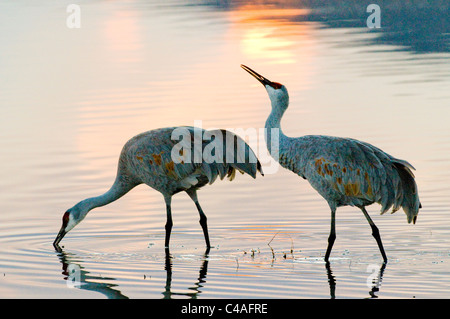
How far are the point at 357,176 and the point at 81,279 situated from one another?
266cm

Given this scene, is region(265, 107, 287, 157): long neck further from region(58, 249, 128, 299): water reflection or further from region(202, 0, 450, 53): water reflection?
region(202, 0, 450, 53): water reflection

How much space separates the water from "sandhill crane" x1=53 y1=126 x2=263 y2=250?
299 millimetres

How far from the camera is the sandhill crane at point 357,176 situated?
11094 mm

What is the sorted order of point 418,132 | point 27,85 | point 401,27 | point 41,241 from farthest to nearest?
point 401,27, point 27,85, point 418,132, point 41,241

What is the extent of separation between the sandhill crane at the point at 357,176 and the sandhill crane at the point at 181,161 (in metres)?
0.78

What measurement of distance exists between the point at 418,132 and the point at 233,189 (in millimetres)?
3578

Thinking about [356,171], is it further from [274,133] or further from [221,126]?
[221,126]

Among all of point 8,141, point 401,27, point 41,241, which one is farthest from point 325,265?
point 401,27

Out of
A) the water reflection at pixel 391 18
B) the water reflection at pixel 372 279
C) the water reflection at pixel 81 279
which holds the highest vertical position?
the water reflection at pixel 391 18

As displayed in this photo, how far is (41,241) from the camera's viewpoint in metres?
12.2

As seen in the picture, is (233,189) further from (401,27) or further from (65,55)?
(401,27)

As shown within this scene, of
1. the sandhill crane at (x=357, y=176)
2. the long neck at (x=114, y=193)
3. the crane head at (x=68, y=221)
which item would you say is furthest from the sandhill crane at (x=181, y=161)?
the sandhill crane at (x=357, y=176)

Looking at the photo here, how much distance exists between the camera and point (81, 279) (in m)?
10.7

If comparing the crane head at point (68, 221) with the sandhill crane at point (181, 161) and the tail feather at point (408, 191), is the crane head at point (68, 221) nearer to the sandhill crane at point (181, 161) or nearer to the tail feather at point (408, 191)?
the sandhill crane at point (181, 161)
